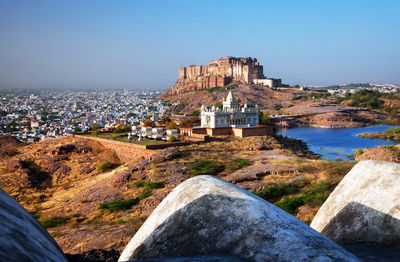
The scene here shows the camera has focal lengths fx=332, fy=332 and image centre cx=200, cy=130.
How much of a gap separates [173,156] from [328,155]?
15895mm

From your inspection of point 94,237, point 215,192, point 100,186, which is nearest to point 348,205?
point 215,192

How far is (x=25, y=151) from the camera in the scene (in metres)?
25.1

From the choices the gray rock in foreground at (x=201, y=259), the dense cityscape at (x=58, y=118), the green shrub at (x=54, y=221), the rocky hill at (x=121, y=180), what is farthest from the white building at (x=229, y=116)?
the gray rock in foreground at (x=201, y=259)

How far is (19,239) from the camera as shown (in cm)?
202

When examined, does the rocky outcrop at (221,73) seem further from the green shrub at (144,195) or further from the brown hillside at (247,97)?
the green shrub at (144,195)

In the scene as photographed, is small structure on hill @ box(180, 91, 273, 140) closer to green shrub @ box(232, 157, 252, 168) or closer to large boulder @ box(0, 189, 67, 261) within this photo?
green shrub @ box(232, 157, 252, 168)

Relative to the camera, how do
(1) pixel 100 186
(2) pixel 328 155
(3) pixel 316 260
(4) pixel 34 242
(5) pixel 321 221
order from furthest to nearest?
(2) pixel 328 155, (1) pixel 100 186, (5) pixel 321 221, (3) pixel 316 260, (4) pixel 34 242

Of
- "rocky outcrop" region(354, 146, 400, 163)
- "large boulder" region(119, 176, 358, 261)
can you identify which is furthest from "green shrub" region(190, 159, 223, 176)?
"large boulder" region(119, 176, 358, 261)

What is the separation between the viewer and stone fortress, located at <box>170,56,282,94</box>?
84.6m

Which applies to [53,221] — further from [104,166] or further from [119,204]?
[104,166]

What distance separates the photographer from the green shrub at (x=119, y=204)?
499 inches

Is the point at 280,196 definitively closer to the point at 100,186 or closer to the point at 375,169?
the point at 375,169

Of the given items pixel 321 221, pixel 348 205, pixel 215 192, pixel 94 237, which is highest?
pixel 215 192

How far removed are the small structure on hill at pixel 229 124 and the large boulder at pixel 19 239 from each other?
21791mm
